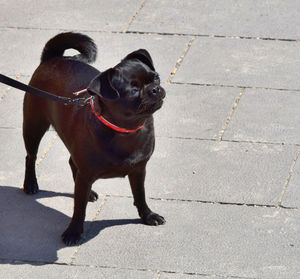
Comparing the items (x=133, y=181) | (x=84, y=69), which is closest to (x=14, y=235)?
(x=133, y=181)

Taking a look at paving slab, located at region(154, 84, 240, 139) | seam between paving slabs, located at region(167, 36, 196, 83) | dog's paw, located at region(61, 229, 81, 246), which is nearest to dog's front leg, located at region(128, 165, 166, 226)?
dog's paw, located at region(61, 229, 81, 246)

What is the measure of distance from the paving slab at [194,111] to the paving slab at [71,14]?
1671mm

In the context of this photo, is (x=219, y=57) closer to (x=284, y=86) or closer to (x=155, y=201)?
(x=284, y=86)

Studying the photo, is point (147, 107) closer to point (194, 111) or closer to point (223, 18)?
point (194, 111)

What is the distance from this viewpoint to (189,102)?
287 inches

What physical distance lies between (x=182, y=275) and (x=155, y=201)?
948mm

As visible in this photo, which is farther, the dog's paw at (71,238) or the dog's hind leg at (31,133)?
the dog's hind leg at (31,133)

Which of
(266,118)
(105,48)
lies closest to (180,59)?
(105,48)

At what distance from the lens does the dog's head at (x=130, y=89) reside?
4.77m

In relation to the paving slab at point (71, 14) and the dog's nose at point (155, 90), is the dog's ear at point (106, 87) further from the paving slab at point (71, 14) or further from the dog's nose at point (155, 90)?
the paving slab at point (71, 14)

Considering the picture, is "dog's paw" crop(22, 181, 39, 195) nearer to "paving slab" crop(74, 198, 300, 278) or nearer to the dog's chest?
"paving slab" crop(74, 198, 300, 278)

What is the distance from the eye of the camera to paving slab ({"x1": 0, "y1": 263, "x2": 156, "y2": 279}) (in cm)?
520

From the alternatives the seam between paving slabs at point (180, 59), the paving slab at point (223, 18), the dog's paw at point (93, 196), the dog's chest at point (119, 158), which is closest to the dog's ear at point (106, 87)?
the dog's chest at point (119, 158)

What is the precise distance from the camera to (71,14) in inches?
357
